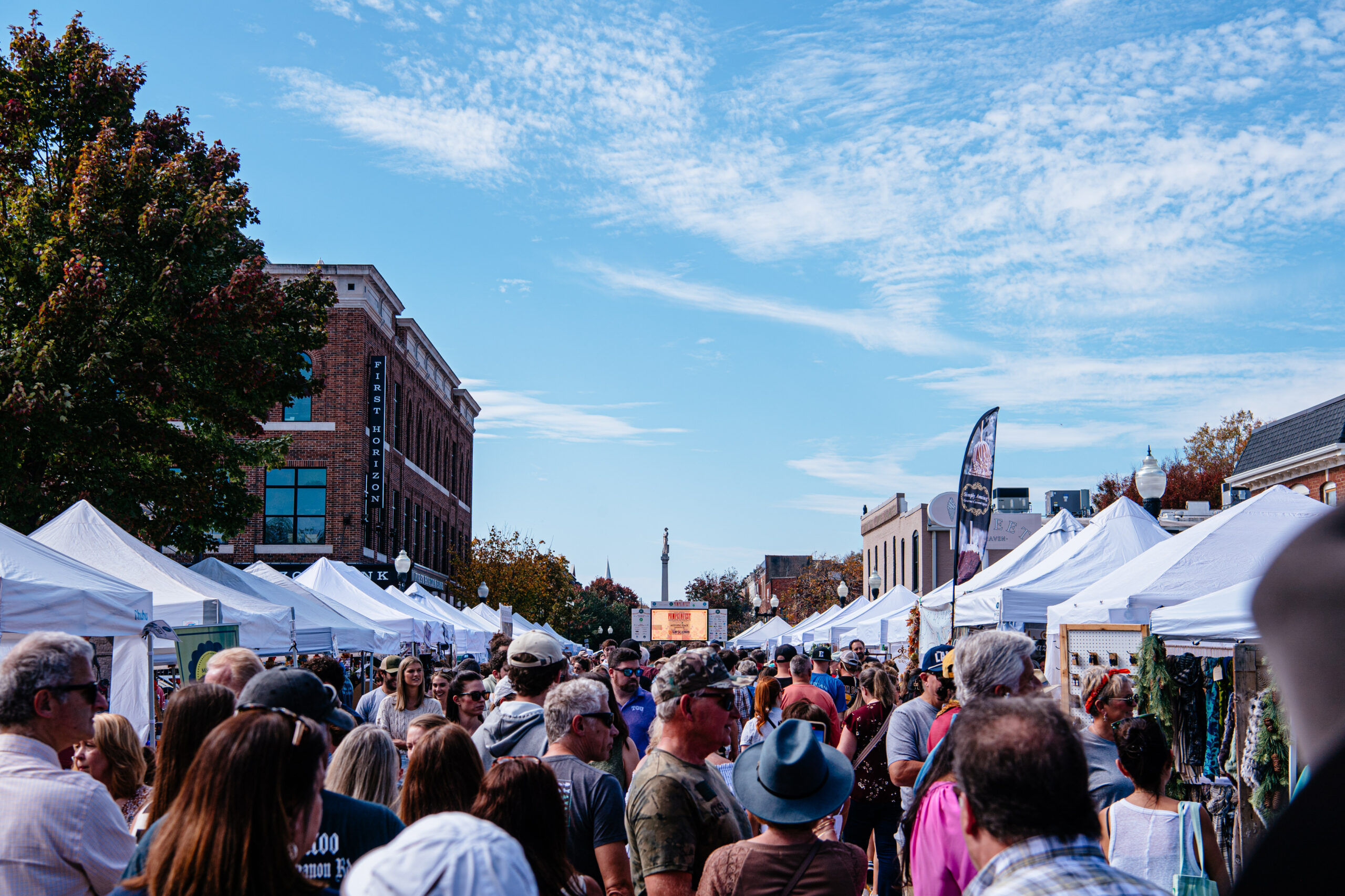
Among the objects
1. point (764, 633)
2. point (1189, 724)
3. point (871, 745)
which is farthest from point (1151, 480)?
point (764, 633)

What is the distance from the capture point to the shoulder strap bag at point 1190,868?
4.85 metres

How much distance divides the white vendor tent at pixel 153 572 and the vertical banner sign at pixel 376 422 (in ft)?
88.0

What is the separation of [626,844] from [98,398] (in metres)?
14.6

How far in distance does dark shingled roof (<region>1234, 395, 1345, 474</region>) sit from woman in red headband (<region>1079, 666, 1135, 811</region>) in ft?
94.3

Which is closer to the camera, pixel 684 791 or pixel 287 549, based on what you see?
pixel 684 791

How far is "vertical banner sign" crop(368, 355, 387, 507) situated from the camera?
3909 cm

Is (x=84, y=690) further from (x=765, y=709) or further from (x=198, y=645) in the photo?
(x=198, y=645)

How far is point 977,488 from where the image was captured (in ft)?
48.1

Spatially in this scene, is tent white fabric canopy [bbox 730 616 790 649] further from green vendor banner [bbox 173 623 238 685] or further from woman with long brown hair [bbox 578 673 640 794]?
woman with long brown hair [bbox 578 673 640 794]

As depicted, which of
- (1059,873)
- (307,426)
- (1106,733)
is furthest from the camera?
(307,426)

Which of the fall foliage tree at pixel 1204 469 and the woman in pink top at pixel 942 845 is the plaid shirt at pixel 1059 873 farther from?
the fall foliage tree at pixel 1204 469

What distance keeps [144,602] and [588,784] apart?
658 centimetres

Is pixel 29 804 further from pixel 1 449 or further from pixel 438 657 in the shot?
pixel 438 657

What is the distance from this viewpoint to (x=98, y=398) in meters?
16.1
